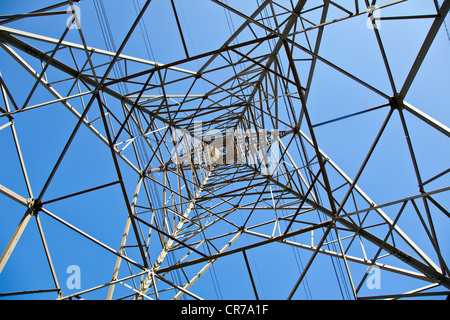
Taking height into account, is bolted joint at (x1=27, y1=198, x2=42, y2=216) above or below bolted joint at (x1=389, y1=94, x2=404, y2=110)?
below

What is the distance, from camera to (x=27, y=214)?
7.18m

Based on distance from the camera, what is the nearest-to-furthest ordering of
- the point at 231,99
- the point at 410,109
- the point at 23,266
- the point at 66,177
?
the point at 410,109
the point at 23,266
the point at 231,99
the point at 66,177

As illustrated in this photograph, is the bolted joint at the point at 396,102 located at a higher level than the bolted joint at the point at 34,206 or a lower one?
higher

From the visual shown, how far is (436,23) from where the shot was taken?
637cm

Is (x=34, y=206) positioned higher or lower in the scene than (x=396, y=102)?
lower

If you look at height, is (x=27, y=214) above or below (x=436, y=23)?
below

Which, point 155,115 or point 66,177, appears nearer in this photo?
point 155,115

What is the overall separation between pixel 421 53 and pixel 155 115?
9.75 m

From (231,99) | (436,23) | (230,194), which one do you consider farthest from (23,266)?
(436,23)
